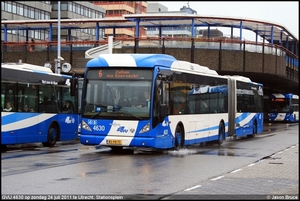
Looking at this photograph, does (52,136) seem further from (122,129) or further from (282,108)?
(282,108)

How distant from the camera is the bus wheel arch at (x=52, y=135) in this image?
21.3 m

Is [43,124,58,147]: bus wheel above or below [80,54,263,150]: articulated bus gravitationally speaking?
below

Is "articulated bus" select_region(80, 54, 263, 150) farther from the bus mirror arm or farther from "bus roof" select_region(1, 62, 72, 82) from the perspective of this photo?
"bus roof" select_region(1, 62, 72, 82)

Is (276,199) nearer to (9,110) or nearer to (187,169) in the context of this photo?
(187,169)

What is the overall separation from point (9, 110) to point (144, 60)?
4.51 m

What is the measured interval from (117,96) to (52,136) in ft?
14.8

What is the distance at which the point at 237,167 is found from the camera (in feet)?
50.1

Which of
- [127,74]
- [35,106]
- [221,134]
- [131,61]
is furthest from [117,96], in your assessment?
[221,134]

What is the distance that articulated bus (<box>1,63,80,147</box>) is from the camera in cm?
1605

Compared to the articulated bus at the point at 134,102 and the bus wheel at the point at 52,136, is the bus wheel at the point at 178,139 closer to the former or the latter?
the articulated bus at the point at 134,102

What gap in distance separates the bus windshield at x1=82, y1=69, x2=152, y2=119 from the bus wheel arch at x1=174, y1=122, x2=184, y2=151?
7.20 ft

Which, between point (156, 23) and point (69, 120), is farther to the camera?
point (156, 23)

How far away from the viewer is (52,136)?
21.8 meters

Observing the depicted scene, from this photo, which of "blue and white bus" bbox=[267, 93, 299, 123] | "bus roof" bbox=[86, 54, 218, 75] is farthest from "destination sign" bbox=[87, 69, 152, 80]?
"blue and white bus" bbox=[267, 93, 299, 123]
